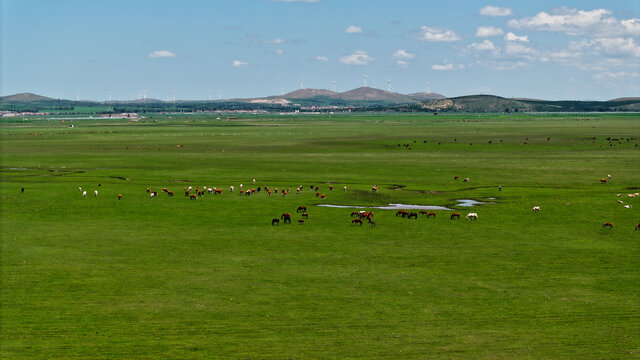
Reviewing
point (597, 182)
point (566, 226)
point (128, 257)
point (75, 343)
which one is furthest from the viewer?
point (597, 182)

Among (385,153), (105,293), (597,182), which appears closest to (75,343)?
(105,293)

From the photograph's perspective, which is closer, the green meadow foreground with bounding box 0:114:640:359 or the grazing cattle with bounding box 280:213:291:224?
the green meadow foreground with bounding box 0:114:640:359

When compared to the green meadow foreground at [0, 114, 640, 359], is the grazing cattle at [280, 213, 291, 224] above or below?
above

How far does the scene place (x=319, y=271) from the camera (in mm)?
39344

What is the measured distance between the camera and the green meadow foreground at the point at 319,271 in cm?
2802

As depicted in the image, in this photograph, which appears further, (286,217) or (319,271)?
(286,217)

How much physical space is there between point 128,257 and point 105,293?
8.27 meters

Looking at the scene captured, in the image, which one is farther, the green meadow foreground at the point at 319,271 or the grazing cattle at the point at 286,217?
the grazing cattle at the point at 286,217

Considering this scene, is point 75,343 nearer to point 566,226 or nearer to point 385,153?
point 566,226

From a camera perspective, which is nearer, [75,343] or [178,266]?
[75,343]

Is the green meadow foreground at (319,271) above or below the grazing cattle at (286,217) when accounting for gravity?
below

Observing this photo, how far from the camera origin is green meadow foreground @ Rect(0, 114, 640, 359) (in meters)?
28.0

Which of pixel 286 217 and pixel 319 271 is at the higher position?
pixel 286 217

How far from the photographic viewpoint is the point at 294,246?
152 feet
